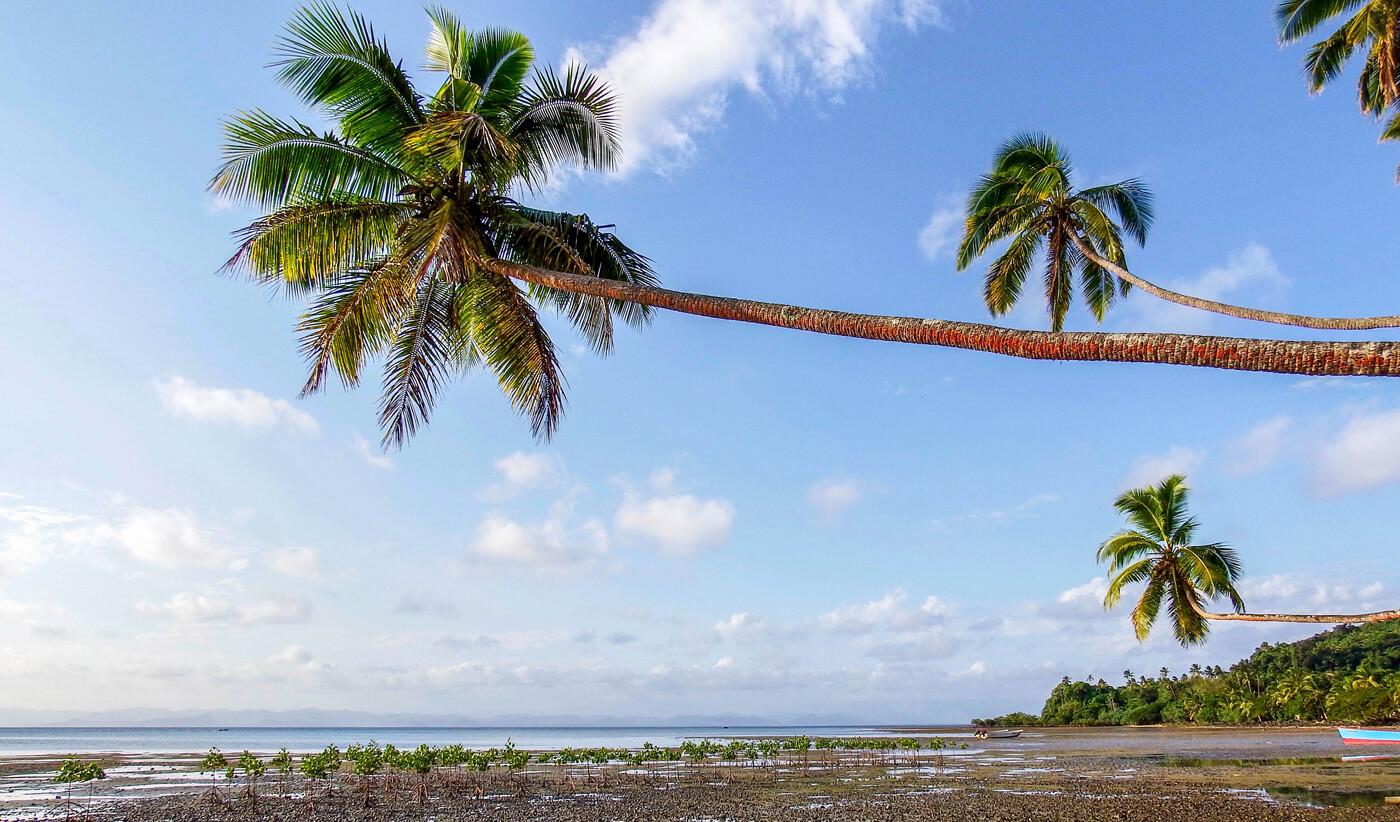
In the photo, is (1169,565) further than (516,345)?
Yes

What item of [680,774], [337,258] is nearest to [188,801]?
[680,774]

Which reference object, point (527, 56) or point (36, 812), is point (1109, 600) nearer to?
point (527, 56)

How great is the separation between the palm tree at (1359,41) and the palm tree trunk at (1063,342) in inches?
387

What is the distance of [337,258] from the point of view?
9.30 m

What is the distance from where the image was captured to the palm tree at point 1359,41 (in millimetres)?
10773

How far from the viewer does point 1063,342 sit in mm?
4719

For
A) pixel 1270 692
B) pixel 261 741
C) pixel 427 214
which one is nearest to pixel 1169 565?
pixel 427 214

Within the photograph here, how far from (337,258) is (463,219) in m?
1.88

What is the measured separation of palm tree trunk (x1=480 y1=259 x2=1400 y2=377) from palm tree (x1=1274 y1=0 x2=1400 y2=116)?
32.2 ft

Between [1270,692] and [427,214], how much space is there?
237 feet

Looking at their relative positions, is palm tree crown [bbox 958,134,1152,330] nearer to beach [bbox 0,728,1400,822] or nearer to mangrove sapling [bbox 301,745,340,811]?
beach [bbox 0,728,1400,822]

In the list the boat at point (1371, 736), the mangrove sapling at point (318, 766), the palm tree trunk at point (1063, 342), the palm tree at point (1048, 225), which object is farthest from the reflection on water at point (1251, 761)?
the palm tree trunk at point (1063, 342)

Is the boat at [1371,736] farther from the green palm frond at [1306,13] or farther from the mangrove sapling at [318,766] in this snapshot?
the mangrove sapling at [318,766]

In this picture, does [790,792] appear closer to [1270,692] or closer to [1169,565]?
[1169,565]
